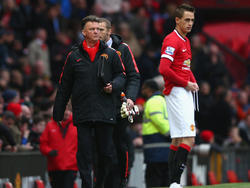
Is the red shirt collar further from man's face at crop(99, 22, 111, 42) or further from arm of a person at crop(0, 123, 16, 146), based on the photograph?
arm of a person at crop(0, 123, 16, 146)

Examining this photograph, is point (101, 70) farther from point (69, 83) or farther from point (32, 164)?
point (32, 164)

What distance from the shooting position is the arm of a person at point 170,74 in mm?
9172

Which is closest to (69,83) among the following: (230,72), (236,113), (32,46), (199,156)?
(199,156)

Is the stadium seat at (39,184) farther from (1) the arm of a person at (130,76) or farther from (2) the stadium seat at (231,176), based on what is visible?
(2) the stadium seat at (231,176)

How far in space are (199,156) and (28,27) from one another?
5342 millimetres

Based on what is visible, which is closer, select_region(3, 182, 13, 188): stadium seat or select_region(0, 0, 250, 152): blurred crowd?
select_region(3, 182, 13, 188): stadium seat

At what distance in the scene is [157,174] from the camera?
40.0 ft

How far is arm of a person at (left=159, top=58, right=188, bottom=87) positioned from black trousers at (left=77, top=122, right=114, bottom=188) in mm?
975

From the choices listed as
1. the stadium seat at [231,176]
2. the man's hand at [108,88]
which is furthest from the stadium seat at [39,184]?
the stadium seat at [231,176]

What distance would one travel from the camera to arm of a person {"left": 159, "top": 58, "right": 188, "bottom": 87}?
917 centimetres

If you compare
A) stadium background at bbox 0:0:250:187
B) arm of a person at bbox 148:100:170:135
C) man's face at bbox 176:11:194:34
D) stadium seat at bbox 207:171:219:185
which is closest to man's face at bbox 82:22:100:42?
man's face at bbox 176:11:194:34

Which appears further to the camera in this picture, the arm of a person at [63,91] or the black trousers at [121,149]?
the black trousers at [121,149]

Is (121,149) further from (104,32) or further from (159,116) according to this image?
(159,116)

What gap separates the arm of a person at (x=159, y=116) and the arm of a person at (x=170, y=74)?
8.02 feet
